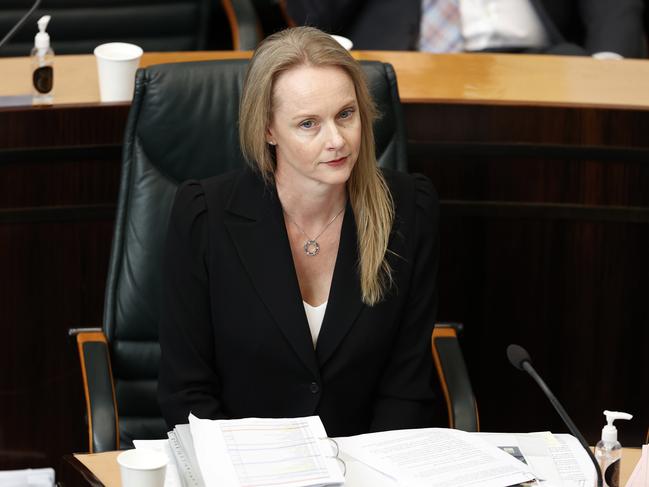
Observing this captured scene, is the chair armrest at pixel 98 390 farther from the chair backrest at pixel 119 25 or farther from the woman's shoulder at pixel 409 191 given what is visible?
the chair backrest at pixel 119 25

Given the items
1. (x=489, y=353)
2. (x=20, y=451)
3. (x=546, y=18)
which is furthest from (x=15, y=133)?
(x=546, y=18)

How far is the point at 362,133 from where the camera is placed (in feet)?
6.41

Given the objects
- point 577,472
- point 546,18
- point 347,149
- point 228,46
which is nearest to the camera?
point 577,472

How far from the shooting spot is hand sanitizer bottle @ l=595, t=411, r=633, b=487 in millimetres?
1519

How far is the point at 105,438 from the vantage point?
6.27ft

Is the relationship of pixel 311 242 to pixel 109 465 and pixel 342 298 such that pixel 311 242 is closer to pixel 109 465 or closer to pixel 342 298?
pixel 342 298

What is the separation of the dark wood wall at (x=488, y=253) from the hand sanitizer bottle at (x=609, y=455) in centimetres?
109

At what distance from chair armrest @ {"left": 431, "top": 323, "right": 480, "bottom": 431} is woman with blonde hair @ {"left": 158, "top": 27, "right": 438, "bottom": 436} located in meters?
0.04

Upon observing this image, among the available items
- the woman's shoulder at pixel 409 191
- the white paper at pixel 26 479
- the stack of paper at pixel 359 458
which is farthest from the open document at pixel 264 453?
the woman's shoulder at pixel 409 191

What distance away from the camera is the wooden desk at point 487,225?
96.7 inches

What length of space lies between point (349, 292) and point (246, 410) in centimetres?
27

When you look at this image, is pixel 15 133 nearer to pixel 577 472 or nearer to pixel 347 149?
pixel 347 149

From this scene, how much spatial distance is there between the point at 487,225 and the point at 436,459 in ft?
3.73

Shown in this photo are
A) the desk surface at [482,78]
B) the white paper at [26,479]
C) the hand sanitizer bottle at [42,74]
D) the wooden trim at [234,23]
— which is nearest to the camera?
the white paper at [26,479]
